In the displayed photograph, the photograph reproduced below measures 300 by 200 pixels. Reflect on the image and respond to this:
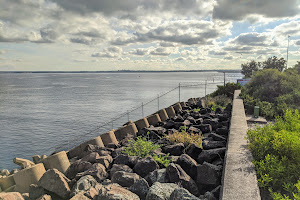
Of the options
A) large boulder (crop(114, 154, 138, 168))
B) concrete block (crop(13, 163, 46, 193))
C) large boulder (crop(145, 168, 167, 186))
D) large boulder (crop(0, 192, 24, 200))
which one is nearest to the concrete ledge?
large boulder (crop(145, 168, 167, 186))

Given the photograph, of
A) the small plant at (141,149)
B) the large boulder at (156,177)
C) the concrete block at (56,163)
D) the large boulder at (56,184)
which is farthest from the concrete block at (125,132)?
the large boulder at (156,177)

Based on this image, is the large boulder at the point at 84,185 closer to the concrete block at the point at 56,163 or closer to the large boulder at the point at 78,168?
the large boulder at the point at 78,168

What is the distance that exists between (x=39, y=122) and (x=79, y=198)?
25940mm

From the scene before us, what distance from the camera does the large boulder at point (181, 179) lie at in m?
4.29

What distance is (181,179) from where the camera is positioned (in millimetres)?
4352

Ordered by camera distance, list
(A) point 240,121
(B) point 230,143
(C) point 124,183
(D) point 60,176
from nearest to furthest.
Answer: (C) point 124,183 → (D) point 60,176 → (B) point 230,143 → (A) point 240,121

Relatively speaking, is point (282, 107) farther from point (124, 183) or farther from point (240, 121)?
point (124, 183)

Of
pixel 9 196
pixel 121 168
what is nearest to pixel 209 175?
pixel 121 168

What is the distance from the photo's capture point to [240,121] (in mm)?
8164

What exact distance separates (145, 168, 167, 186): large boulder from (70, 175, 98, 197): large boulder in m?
1.17

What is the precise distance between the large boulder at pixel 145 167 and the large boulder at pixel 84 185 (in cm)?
94

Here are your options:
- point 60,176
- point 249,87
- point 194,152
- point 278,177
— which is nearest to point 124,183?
point 60,176

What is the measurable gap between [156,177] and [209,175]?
103 cm

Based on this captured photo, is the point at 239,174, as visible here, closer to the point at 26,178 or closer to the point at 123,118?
the point at 26,178
